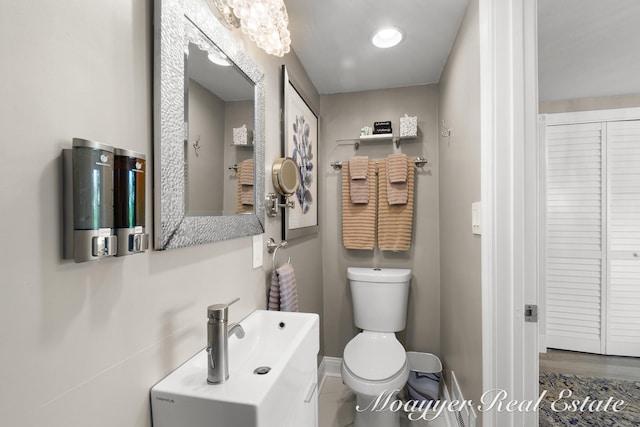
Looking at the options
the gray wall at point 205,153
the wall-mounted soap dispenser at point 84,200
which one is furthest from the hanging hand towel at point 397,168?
the wall-mounted soap dispenser at point 84,200

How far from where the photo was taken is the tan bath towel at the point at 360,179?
222 centimetres

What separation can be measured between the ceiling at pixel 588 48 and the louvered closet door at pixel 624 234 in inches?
17.3

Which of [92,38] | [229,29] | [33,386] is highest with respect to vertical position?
[229,29]

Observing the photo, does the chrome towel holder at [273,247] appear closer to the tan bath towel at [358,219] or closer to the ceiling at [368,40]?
the tan bath towel at [358,219]

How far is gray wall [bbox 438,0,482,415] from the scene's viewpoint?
4.27 feet

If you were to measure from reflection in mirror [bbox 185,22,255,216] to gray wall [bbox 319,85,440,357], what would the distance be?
4.17 ft

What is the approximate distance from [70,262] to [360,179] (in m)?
1.91

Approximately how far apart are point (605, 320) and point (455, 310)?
1998 mm

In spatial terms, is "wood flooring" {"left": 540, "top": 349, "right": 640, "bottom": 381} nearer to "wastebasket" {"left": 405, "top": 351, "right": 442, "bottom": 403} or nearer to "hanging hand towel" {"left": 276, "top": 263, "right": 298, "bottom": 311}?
"wastebasket" {"left": 405, "top": 351, "right": 442, "bottom": 403}

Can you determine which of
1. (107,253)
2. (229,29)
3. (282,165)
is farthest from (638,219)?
(107,253)

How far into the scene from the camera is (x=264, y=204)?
4.32ft

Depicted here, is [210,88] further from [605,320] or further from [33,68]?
[605,320]

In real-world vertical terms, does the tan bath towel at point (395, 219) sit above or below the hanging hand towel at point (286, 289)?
above

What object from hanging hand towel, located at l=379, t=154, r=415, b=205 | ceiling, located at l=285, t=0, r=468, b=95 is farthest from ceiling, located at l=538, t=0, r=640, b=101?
hanging hand towel, located at l=379, t=154, r=415, b=205
